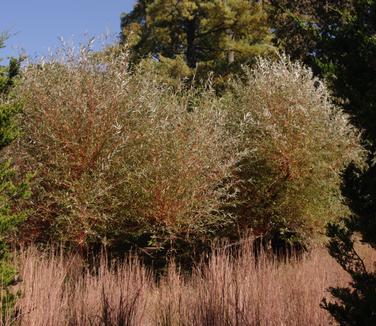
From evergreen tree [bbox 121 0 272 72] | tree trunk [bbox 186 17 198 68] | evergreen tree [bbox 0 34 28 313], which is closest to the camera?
evergreen tree [bbox 0 34 28 313]

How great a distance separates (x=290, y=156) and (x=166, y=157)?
2498mm

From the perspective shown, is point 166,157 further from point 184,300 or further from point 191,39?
point 191,39

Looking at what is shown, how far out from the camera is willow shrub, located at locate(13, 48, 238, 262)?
8875 mm

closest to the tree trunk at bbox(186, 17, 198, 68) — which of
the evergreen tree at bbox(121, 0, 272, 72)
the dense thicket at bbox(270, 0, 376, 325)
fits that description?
the evergreen tree at bbox(121, 0, 272, 72)

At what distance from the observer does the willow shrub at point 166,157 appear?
8.91 metres

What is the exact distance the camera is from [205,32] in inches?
856

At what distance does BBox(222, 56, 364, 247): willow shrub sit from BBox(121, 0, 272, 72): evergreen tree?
30.7ft

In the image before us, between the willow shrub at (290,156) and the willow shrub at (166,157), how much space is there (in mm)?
21

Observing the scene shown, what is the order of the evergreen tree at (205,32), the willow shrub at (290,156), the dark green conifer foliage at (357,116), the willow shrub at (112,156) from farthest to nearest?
1. the evergreen tree at (205,32)
2. the willow shrub at (290,156)
3. the willow shrub at (112,156)
4. the dark green conifer foliage at (357,116)

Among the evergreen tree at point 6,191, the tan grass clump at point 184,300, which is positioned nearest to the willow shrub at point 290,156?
the tan grass clump at point 184,300

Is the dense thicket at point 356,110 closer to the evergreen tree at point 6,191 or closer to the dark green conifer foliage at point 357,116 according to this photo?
the dark green conifer foliage at point 357,116

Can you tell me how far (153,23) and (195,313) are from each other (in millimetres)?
17890

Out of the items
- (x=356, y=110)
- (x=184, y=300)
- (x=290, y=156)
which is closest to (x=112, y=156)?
(x=290, y=156)

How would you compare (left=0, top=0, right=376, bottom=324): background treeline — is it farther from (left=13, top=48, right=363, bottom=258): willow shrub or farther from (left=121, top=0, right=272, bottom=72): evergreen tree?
(left=121, top=0, right=272, bottom=72): evergreen tree
